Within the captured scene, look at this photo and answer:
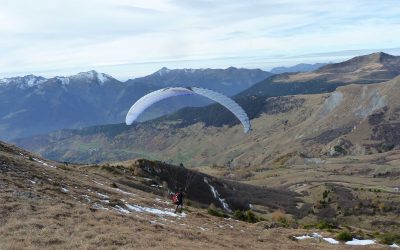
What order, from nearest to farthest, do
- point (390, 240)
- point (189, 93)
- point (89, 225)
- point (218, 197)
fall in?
point (89, 225), point (390, 240), point (189, 93), point (218, 197)

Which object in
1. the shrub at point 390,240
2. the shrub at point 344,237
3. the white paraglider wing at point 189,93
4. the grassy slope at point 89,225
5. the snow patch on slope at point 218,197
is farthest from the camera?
the snow patch on slope at point 218,197

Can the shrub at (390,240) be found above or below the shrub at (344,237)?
below

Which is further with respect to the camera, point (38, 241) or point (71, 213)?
point (71, 213)

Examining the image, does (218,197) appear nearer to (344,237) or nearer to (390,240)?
(344,237)

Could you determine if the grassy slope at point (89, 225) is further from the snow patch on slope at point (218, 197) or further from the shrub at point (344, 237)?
the snow patch on slope at point (218, 197)

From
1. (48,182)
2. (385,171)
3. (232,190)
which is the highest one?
(48,182)

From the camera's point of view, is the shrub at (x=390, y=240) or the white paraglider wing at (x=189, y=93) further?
the white paraglider wing at (x=189, y=93)

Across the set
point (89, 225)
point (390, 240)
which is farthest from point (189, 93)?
point (89, 225)

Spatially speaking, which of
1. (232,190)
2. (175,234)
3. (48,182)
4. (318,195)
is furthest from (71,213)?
(318,195)

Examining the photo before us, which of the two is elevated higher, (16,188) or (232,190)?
(16,188)

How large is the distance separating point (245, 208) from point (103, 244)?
54.2m

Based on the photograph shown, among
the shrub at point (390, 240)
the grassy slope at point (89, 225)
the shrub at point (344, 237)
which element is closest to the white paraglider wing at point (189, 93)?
the grassy slope at point (89, 225)

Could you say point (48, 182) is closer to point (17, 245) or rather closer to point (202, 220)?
point (202, 220)

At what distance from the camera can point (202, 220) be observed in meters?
35.8
